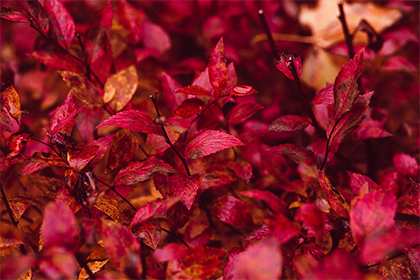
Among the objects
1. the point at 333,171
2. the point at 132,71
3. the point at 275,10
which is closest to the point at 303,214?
the point at 333,171

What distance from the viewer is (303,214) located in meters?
0.47

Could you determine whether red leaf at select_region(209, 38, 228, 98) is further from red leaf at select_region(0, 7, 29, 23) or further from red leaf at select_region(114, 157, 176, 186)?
red leaf at select_region(0, 7, 29, 23)

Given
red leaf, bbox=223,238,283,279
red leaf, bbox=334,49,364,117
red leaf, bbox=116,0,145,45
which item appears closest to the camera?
red leaf, bbox=223,238,283,279

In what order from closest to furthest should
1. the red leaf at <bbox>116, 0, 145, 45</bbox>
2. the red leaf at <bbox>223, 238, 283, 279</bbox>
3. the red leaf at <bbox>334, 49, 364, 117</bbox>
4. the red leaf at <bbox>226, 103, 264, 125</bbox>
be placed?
the red leaf at <bbox>223, 238, 283, 279</bbox> < the red leaf at <bbox>334, 49, 364, 117</bbox> < the red leaf at <bbox>226, 103, 264, 125</bbox> < the red leaf at <bbox>116, 0, 145, 45</bbox>

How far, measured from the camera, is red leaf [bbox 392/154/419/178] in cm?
68

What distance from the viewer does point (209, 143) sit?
0.57 meters

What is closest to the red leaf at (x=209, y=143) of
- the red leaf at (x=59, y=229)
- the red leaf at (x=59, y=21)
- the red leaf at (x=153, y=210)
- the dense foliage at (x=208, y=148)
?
the dense foliage at (x=208, y=148)

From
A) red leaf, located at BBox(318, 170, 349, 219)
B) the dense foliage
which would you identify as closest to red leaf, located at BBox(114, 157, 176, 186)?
the dense foliage

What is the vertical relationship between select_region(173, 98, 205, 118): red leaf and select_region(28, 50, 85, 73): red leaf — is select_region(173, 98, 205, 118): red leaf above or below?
below

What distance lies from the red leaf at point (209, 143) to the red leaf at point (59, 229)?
0.70 feet

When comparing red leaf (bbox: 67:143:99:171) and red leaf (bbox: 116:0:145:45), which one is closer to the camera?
red leaf (bbox: 67:143:99:171)

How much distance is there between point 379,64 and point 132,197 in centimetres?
70

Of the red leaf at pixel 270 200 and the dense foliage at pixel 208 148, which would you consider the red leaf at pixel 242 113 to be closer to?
the dense foliage at pixel 208 148

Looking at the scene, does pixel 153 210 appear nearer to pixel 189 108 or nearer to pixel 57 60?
pixel 189 108
